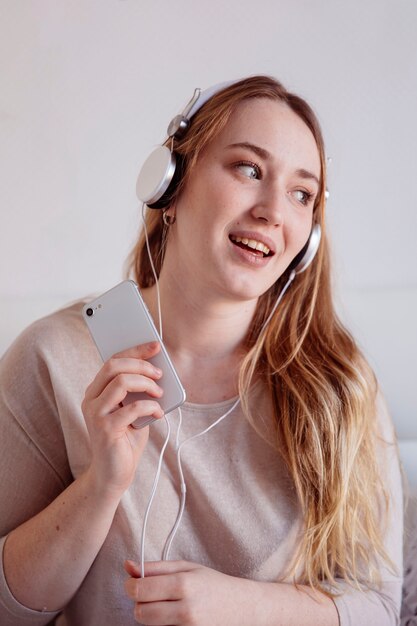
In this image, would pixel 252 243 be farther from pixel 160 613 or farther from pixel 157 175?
pixel 160 613

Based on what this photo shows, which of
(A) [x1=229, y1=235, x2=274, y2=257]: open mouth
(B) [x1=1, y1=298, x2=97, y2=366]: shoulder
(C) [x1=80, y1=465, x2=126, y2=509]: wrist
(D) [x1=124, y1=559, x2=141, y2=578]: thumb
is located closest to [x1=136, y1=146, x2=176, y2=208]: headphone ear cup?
(A) [x1=229, y1=235, x2=274, y2=257]: open mouth

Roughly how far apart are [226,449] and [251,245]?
32 centimetres

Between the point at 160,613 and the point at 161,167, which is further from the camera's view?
the point at 161,167

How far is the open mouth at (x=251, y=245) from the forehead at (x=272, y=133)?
13 centimetres

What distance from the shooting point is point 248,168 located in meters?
0.98

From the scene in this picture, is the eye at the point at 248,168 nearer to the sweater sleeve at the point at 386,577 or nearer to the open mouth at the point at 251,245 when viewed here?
the open mouth at the point at 251,245

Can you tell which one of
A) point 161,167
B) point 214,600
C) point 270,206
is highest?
point 161,167

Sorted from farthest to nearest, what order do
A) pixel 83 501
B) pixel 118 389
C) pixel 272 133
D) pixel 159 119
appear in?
pixel 159 119 < pixel 272 133 < pixel 83 501 < pixel 118 389

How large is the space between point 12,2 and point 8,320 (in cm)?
66

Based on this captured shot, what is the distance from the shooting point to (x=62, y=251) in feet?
4.74

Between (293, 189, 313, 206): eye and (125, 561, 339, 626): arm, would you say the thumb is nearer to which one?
(125, 561, 339, 626): arm

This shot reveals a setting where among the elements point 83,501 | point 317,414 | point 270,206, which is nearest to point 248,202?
point 270,206

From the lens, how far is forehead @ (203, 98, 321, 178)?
0.98 meters

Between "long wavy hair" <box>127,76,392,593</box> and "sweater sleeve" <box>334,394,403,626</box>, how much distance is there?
0.02 metres
